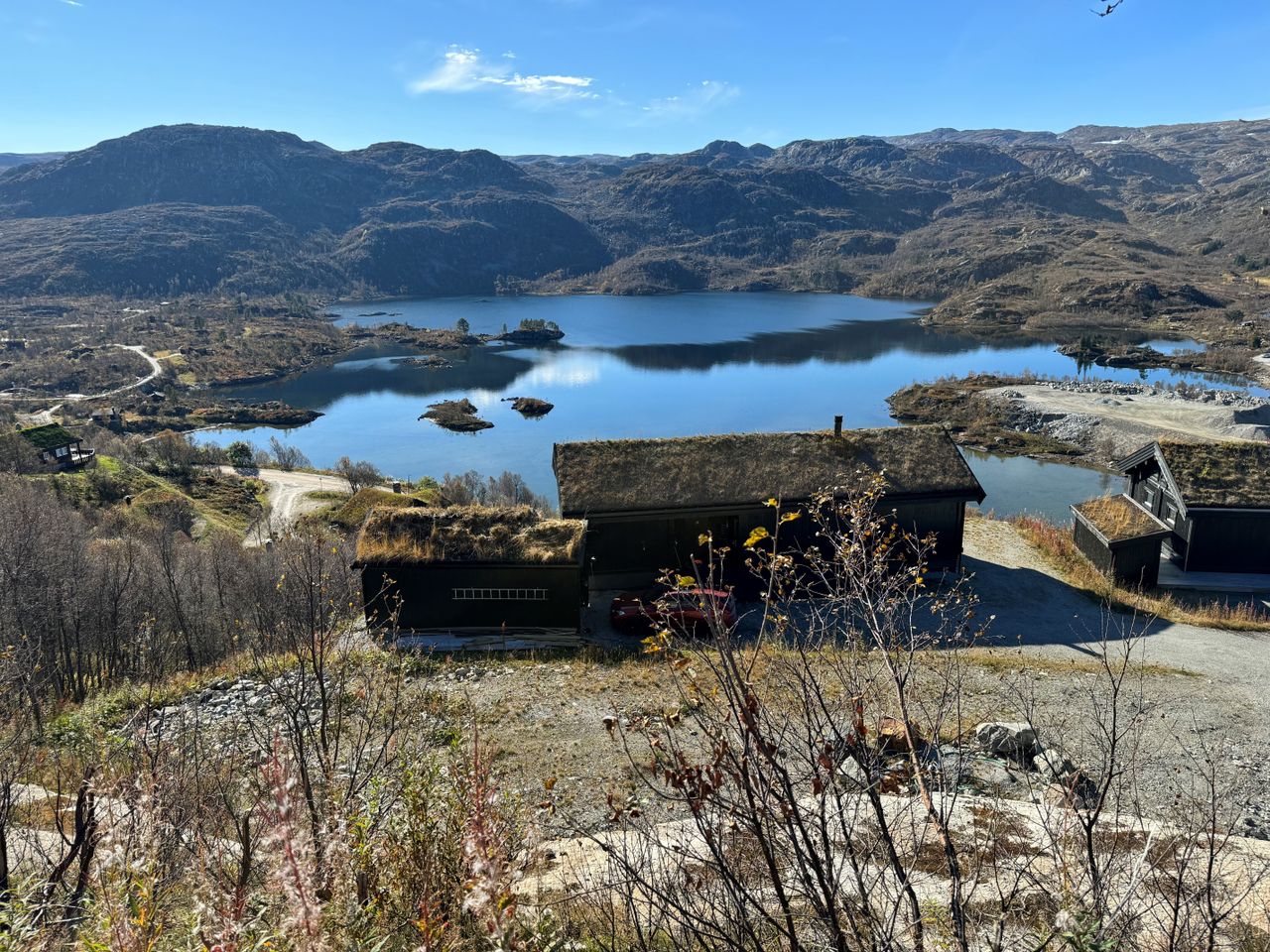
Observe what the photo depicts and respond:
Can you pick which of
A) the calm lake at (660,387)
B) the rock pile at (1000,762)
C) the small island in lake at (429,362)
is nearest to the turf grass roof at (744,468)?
the rock pile at (1000,762)

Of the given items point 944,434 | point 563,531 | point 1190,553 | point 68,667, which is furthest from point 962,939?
point 68,667

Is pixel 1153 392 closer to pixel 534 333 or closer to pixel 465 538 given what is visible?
pixel 465 538

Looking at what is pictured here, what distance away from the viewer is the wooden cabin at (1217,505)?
68.6ft

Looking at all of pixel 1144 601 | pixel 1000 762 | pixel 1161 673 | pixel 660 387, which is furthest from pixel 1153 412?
pixel 1000 762

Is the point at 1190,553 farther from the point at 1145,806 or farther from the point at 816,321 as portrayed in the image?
the point at 816,321

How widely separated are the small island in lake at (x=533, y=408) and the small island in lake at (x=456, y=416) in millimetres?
4647

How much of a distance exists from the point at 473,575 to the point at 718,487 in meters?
6.99

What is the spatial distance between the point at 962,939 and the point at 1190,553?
23.4 meters

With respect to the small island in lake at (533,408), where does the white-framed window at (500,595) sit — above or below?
above

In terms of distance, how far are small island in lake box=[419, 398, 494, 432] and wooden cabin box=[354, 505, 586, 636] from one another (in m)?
54.7

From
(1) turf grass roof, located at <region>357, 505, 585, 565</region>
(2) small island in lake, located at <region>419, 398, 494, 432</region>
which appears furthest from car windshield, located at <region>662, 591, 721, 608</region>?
(2) small island in lake, located at <region>419, 398, 494, 432</region>

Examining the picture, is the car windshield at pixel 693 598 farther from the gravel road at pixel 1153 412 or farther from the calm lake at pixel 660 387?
the gravel road at pixel 1153 412

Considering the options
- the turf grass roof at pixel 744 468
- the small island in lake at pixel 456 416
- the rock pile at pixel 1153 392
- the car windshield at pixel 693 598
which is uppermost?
the car windshield at pixel 693 598

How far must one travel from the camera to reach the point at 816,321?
13850cm
